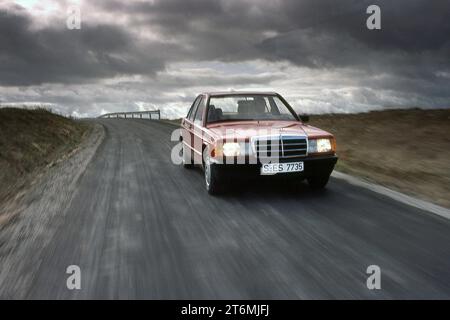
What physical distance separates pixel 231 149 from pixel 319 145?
132 cm

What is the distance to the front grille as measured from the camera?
675cm

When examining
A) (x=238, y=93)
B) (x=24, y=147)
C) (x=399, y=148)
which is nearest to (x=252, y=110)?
(x=238, y=93)

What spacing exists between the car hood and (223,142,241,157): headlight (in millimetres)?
139

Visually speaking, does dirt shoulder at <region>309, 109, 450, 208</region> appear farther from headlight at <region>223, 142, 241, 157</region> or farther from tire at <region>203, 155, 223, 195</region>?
tire at <region>203, 155, 223, 195</region>

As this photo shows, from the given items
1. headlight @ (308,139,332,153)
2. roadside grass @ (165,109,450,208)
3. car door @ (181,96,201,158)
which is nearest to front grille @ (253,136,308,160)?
headlight @ (308,139,332,153)

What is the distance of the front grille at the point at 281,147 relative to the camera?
675cm

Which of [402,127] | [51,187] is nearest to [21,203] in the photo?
[51,187]

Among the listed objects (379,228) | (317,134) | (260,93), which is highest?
(260,93)

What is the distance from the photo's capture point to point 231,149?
6801 mm

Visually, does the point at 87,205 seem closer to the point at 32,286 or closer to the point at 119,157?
the point at 32,286

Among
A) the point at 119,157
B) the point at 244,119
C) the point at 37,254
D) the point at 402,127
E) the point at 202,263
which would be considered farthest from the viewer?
the point at 402,127

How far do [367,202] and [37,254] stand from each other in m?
4.31

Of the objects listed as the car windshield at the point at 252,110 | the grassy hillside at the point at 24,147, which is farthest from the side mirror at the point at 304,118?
the grassy hillside at the point at 24,147

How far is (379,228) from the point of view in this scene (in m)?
5.33
